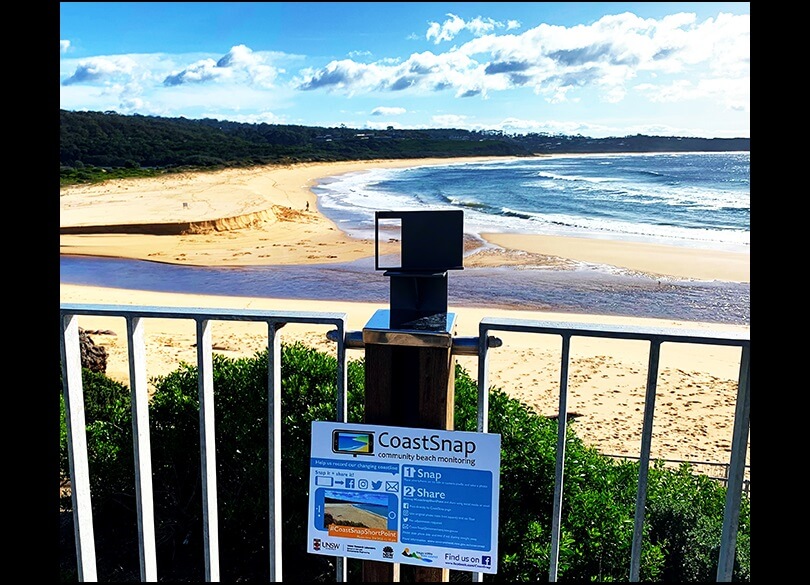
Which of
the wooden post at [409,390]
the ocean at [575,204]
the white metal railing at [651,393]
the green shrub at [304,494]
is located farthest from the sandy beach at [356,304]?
the wooden post at [409,390]

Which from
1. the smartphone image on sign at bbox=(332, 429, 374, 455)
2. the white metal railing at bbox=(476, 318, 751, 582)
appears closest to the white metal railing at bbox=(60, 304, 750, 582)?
the white metal railing at bbox=(476, 318, 751, 582)

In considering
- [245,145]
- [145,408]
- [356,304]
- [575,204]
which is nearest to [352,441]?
[145,408]

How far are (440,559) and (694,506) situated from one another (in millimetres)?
2077

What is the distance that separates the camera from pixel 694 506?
3311 mm

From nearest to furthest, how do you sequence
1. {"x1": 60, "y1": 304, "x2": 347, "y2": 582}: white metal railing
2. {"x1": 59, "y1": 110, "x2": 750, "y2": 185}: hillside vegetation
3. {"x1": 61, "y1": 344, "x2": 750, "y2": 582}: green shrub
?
{"x1": 60, "y1": 304, "x2": 347, "y2": 582}: white metal railing < {"x1": 61, "y1": 344, "x2": 750, "y2": 582}: green shrub < {"x1": 59, "y1": 110, "x2": 750, "y2": 185}: hillside vegetation

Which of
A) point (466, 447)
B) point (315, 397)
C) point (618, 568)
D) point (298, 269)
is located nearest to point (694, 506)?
point (618, 568)

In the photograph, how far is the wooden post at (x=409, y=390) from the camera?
1.74 meters

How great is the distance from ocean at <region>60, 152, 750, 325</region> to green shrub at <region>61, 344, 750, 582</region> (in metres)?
1.62

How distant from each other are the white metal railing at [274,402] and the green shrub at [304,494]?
3.47ft

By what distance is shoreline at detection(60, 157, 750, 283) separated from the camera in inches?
714

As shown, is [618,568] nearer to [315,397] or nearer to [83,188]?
[315,397]

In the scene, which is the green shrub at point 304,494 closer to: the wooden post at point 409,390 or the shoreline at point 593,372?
the wooden post at point 409,390

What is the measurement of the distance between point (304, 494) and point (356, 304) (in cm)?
953

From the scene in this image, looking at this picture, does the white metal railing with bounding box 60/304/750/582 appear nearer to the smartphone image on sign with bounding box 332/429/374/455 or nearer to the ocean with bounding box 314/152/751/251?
the smartphone image on sign with bounding box 332/429/374/455
